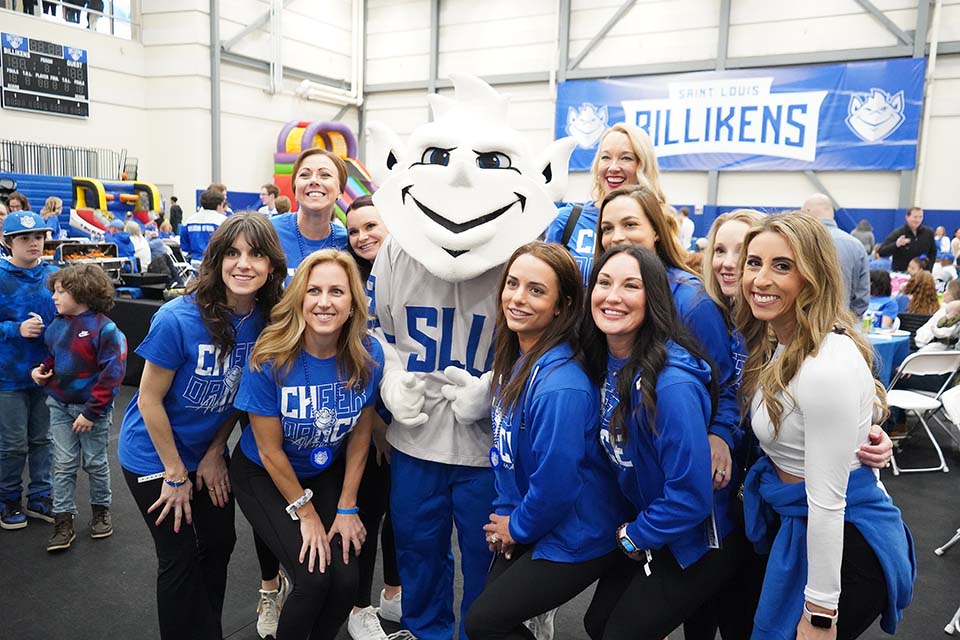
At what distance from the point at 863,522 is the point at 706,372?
48cm

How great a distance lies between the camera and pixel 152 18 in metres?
13.2

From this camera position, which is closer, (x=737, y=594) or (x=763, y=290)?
(x=763, y=290)

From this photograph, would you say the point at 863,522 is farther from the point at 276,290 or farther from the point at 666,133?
the point at 666,133

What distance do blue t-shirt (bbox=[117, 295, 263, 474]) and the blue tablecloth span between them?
13.7 ft

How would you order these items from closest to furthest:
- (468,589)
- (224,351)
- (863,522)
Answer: (863,522) < (224,351) < (468,589)

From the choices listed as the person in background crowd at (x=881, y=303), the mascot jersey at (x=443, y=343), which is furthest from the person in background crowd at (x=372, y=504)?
the person in background crowd at (x=881, y=303)

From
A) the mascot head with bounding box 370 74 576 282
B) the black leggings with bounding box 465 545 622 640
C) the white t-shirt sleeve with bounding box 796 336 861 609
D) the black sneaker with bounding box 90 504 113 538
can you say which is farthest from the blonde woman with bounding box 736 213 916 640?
the black sneaker with bounding box 90 504 113 538

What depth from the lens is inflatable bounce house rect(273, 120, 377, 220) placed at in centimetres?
1334

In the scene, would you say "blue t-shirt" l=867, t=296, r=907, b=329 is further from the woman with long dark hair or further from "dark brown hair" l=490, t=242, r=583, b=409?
the woman with long dark hair

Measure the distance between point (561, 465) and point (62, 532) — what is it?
2.66 m

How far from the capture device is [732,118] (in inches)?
484

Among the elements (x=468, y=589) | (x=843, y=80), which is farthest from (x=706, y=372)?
(x=843, y=80)

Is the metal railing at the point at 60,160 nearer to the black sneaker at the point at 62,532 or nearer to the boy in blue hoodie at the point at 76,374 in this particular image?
the boy in blue hoodie at the point at 76,374

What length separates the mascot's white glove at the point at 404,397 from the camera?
7.09 ft
